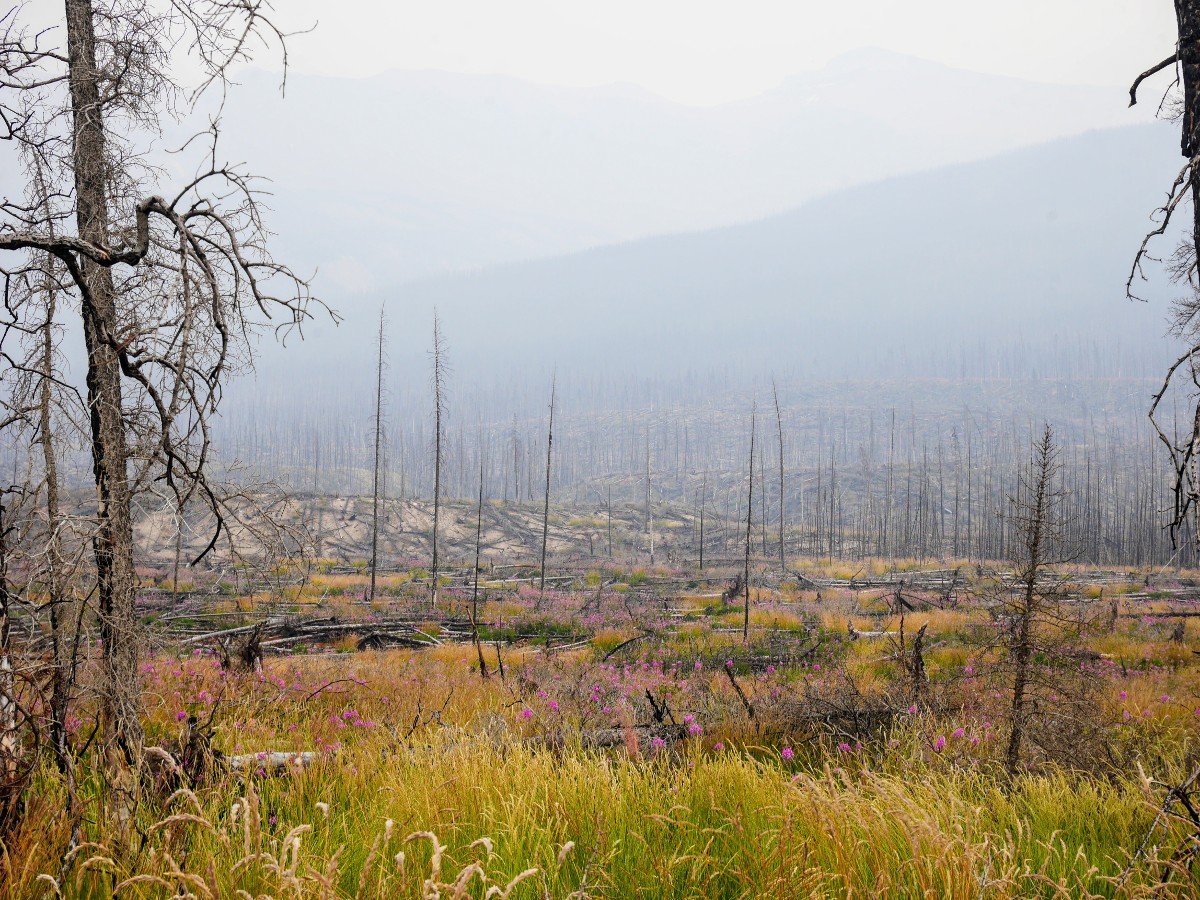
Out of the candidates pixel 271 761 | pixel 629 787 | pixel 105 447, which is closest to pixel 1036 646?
pixel 629 787

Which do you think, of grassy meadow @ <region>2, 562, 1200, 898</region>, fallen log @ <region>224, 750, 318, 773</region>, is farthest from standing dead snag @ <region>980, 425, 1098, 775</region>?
fallen log @ <region>224, 750, 318, 773</region>

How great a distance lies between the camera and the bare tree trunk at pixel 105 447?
397cm

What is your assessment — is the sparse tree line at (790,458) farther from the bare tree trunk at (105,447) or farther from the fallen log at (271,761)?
the bare tree trunk at (105,447)

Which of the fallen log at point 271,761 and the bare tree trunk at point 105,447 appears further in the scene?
the fallen log at point 271,761

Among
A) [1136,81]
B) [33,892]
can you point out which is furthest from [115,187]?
[1136,81]

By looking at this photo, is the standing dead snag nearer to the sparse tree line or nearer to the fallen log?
the fallen log

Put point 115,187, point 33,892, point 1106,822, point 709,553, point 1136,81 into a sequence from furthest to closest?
point 709,553
point 115,187
point 1106,822
point 1136,81
point 33,892

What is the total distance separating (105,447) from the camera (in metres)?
4.46

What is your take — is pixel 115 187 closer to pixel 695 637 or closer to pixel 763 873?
pixel 763 873

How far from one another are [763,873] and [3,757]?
10.6ft

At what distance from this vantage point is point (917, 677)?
22.7ft

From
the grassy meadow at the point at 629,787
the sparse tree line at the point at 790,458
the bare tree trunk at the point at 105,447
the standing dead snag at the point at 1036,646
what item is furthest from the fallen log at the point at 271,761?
the sparse tree line at the point at 790,458

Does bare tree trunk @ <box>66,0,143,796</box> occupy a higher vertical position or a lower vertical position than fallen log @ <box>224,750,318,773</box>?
higher

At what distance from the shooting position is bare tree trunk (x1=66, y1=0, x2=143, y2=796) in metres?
3.97
